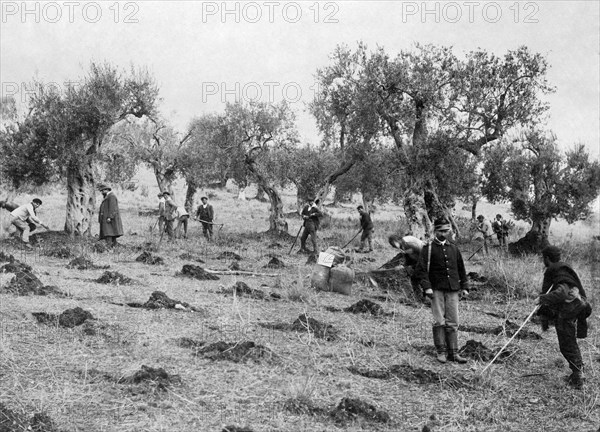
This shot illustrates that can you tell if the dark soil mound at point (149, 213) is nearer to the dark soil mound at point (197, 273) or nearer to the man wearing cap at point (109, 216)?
the man wearing cap at point (109, 216)

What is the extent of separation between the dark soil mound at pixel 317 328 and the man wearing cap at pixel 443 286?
145 cm

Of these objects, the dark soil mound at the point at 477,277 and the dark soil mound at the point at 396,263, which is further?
the dark soil mound at the point at 396,263

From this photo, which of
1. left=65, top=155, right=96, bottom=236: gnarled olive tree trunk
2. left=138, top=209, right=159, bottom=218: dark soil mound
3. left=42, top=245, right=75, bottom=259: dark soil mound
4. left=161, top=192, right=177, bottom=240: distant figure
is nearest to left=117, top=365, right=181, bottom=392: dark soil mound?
left=42, top=245, right=75, bottom=259: dark soil mound

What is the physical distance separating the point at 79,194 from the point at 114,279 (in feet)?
28.9

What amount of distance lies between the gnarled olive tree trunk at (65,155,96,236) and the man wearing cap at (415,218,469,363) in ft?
47.4

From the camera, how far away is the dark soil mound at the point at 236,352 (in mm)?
7004

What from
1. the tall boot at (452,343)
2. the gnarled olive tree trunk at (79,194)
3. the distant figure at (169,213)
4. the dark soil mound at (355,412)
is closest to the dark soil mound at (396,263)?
the tall boot at (452,343)

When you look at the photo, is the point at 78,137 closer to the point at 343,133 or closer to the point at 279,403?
the point at 343,133

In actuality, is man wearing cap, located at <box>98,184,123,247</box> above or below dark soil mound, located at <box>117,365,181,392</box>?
above

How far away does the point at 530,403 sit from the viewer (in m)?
6.26

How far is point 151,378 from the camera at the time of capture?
238 inches

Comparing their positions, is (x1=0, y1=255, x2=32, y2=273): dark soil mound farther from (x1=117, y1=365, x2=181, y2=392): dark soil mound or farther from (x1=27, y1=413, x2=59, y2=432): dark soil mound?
(x1=27, y1=413, x2=59, y2=432): dark soil mound

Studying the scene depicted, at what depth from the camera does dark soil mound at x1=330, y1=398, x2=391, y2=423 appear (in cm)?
541

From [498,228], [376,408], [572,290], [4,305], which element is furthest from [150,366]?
[498,228]
